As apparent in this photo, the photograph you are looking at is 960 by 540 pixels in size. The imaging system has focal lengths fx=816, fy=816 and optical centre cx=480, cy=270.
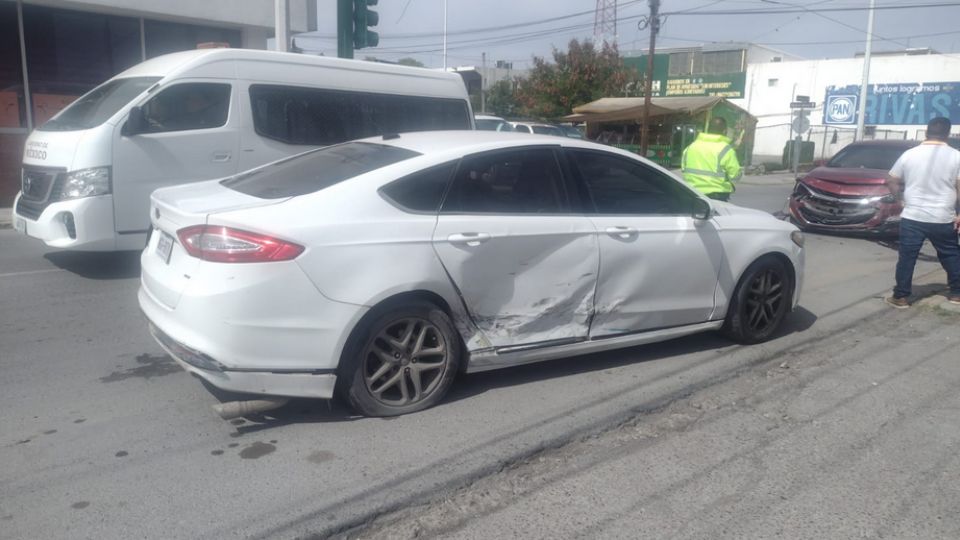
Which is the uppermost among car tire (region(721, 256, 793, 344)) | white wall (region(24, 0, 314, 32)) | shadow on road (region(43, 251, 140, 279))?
white wall (region(24, 0, 314, 32))

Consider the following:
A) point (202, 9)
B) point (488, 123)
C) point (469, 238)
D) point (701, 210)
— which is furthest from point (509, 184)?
point (488, 123)

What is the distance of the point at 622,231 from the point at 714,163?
3433 mm

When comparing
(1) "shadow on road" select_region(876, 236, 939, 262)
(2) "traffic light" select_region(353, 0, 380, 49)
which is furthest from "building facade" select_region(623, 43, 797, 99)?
(2) "traffic light" select_region(353, 0, 380, 49)

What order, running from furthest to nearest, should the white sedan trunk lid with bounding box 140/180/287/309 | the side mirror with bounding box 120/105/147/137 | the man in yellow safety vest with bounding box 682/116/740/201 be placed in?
the man in yellow safety vest with bounding box 682/116/740/201
the side mirror with bounding box 120/105/147/137
the white sedan trunk lid with bounding box 140/180/287/309

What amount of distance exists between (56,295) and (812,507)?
644 centimetres

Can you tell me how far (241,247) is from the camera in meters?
4.11

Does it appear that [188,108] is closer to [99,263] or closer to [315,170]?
[99,263]

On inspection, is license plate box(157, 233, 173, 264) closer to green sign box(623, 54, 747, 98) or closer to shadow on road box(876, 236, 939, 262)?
shadow on road box(876, 236, 939, 262)

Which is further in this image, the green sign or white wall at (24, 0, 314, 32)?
the green sign

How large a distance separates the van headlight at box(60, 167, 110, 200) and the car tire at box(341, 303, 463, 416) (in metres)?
4.73

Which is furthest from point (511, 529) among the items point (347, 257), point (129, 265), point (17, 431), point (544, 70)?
point (544, 70)

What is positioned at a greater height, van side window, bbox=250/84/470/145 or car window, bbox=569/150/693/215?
van side window, bbox=250/84/470/145

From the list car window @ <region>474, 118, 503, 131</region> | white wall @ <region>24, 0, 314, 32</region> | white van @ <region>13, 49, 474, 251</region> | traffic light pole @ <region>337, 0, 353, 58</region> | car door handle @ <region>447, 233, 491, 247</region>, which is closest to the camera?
car door handle @ <region>447, 233, 491, 247</region>

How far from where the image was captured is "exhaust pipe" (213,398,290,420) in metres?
4.38
